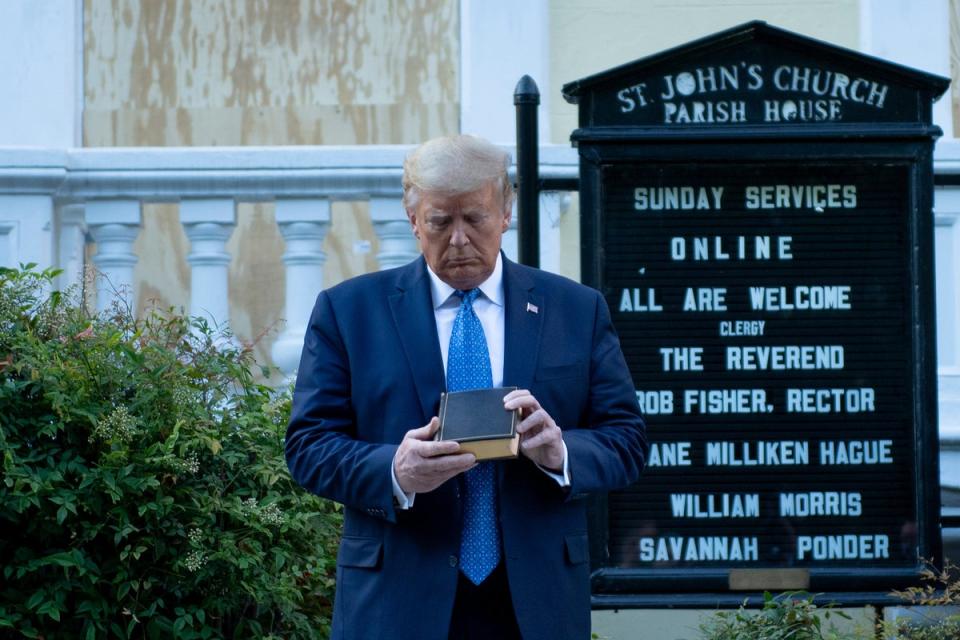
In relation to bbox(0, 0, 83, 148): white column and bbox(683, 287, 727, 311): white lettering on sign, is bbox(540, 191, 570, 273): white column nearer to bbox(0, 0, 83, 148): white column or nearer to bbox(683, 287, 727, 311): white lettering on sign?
bbox(683, 287, 727, 311): white lettering on sign

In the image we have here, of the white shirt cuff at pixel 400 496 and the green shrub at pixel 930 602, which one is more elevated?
the white shirt cuff at pixel 400 496

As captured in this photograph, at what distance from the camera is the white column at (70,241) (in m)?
5.39

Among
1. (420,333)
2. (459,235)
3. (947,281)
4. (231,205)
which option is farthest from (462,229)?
(947,281)

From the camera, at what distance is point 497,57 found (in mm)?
5484

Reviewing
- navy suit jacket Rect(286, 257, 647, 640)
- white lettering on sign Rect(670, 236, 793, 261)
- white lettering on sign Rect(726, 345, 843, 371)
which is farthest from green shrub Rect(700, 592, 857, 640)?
navy suit jacket Rect(286, 257, 647, 640)

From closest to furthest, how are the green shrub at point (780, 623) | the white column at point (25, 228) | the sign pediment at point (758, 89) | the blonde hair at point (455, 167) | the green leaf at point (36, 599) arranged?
the blonde hair at point (455, 167)
the green leaf at point (36, 599)
the green shrub at point (780, 623)
the sign pediment at point (758, 89)
the white column at point (25, 228)

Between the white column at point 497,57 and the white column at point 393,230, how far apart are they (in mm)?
399

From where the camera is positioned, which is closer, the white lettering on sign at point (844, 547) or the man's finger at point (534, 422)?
the man's finger at point (534, 422)

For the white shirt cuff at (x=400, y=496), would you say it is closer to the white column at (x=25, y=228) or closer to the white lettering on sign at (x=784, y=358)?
the white lettering on sign at (x=784, y=358)

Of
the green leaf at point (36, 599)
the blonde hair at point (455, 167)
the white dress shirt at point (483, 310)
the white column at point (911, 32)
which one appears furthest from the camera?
the white column at point (911, 32)

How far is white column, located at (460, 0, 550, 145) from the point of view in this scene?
5465 millimetres

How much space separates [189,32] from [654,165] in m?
2.54

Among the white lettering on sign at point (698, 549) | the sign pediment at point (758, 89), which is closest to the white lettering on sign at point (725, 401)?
the white lettering on sign at point (698, 549)

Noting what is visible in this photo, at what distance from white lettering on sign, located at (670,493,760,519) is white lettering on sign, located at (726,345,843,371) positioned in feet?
1.13
